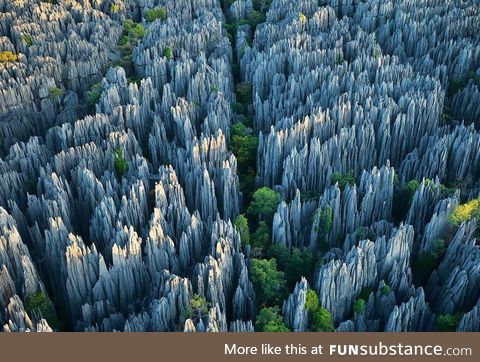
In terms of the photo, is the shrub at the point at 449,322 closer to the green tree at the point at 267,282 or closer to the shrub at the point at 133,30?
the green tree at the point at 267,282

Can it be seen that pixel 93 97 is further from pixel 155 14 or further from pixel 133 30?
pixel 155 14

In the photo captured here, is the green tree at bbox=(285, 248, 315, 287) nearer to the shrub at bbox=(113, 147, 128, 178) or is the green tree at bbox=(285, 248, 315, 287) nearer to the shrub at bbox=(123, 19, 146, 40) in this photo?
the shrub at bbox=(113, 147, 128, 178)

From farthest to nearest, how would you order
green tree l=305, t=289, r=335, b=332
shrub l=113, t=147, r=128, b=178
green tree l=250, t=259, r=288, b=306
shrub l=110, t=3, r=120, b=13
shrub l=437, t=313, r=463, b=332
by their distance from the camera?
shrub l=110, t=3, r=120, b=13, shrub l=113, t=147, r=128, b=178, green tree l=250, t=259, r=288, b=306, green tree l=305, t=289, r=335, b=332, shrub l=437, t=313, r=463, b=332

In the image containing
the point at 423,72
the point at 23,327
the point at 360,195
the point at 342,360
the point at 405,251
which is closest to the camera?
the point at 342,360

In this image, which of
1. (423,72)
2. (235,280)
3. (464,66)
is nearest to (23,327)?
(235,280)

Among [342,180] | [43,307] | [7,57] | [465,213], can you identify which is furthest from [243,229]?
[7,57]

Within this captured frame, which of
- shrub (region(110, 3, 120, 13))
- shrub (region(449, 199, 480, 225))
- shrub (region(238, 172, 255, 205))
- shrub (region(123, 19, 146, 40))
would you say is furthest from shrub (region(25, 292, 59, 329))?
shrub (region(110, 3, 120, 13))

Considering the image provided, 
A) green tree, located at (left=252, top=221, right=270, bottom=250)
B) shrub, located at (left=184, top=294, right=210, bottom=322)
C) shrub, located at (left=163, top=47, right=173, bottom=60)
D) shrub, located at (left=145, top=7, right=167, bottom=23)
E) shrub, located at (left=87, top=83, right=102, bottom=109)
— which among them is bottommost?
green tree, located at (left=252, top=221, right=270, bottom=250)

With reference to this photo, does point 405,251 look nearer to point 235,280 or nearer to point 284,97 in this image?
point 235,280
